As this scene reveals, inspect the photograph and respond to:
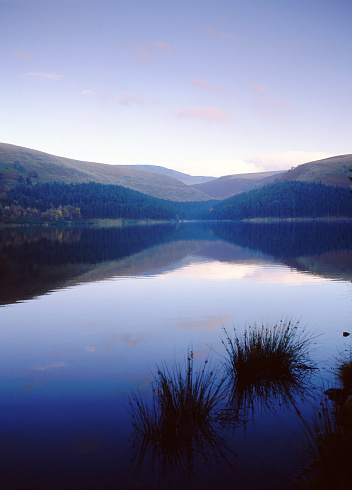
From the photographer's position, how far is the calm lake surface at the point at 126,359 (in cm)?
712

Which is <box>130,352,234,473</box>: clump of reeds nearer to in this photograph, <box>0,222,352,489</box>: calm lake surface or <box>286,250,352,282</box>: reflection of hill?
<box>0,222,352,489</box>: calm lake surface

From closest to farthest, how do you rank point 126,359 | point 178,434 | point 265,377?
1. point 178,434
2. point 265,377
3. point 126,359

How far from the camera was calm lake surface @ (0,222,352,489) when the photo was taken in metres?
7.12

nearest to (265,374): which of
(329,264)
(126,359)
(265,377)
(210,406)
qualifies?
(265,377)

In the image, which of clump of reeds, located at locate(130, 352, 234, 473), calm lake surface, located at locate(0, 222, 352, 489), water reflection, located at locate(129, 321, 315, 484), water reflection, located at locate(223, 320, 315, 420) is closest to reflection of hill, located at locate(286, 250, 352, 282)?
calm lake surface, located at locate(0, 222, 352, 489)

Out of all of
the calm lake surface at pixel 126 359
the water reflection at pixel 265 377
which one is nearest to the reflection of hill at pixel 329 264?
the calm lake surface at pixel 126 359

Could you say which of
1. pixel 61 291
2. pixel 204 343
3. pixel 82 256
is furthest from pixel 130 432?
pixel 82 256

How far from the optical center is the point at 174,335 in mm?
15867

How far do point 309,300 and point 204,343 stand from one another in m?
10.4

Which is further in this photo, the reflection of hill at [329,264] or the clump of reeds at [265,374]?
the reflection of hill at [329,264]

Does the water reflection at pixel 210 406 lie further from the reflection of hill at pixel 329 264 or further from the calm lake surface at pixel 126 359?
the reflection of hill at pixel 329 264

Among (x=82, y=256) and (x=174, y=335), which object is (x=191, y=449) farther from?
(x=82, y=256)

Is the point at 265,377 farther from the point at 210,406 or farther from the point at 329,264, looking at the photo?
the point at 329,264

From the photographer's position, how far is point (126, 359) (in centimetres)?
1299
